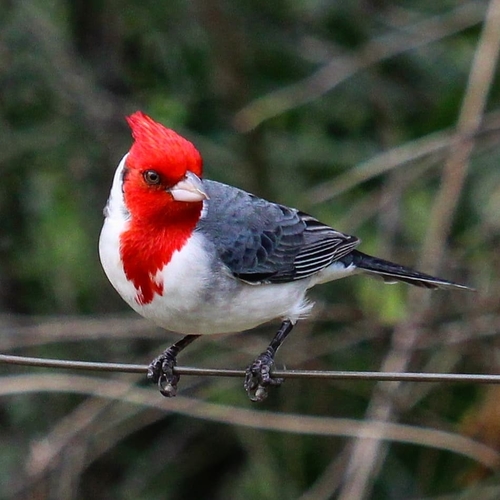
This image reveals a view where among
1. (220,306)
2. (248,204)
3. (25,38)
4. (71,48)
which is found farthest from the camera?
(71,48)

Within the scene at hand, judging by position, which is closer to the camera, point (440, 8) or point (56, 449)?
point (56, 449)

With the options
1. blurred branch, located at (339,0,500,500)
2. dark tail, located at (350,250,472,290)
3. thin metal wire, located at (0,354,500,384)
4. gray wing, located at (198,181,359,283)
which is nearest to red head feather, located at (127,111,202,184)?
gray wing, located at (198,181,359,283)

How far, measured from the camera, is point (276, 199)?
22.5ft

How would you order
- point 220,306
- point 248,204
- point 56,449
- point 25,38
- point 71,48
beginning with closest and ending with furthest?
point 220,306, point 248,204, point 56,449, point 25,38, point 71,48

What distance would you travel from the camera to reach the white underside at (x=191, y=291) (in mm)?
4020

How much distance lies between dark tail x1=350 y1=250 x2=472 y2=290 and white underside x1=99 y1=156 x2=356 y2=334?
837mm

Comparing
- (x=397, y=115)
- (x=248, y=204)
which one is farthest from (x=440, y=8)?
(x=248, y=204)

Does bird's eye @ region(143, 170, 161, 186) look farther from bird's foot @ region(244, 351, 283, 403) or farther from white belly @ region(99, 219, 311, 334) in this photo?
bird's foot @ region(244, 351, 283, 403)

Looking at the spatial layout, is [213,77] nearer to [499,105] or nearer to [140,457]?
[499,105]

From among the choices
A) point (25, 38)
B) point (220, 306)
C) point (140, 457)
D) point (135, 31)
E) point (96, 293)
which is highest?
point (135, 31)

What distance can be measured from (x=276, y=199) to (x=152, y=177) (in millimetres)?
2817

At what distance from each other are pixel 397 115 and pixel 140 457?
9.92 ft

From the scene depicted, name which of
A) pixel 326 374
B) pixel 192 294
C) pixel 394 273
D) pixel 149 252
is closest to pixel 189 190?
pixel 149 252

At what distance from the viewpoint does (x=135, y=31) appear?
7285 mm
